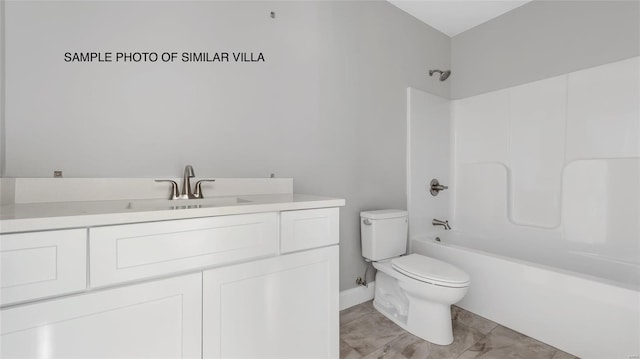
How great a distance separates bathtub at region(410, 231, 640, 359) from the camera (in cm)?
129

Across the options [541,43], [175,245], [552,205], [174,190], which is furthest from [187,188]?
[541,43]

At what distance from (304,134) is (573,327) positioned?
1815mm

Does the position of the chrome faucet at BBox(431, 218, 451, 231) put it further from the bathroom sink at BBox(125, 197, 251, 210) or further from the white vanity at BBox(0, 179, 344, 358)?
the bathroom sink at BBox(125, 197, 251, 210)

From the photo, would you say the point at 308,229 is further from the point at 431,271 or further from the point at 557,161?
the point at 557,161

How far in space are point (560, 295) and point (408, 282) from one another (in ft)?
2.62

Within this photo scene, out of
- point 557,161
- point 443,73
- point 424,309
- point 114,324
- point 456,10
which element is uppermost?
point 456,10

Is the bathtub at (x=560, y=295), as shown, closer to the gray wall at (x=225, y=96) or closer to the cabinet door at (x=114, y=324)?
the gray wall at (x=225, y=96)

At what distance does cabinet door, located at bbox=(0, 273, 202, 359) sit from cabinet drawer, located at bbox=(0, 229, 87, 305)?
0.12ft

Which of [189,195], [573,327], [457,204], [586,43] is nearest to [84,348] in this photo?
[189,195]

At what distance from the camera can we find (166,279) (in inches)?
32.8

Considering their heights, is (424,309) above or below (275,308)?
below

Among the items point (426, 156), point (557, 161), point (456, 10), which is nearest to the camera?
point (557, 161)

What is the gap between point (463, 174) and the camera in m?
2.58

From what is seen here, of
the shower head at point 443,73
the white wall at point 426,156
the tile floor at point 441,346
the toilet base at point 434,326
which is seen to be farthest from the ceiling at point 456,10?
the tile floor at point 441,346
